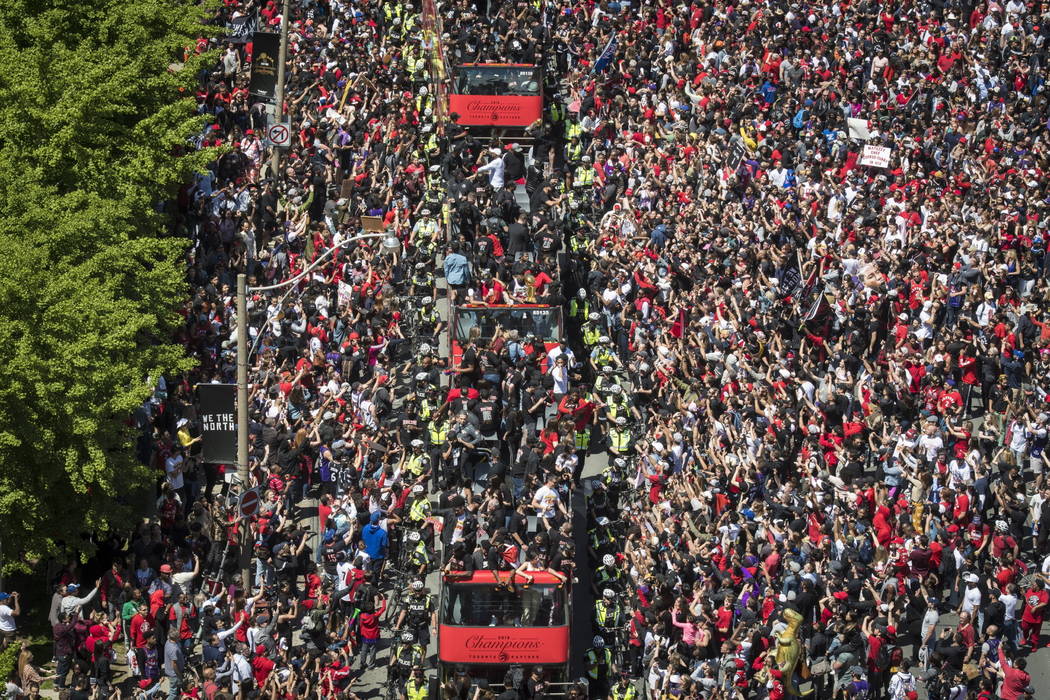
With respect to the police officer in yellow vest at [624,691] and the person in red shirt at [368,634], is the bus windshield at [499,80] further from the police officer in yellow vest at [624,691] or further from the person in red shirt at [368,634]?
the police officer in yellow vest at [624,691]

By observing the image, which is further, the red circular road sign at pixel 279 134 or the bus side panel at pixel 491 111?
the bus side panel at pixel 491 111

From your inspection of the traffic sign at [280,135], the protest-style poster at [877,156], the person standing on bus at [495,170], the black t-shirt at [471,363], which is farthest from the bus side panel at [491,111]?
the black t-shirt at [471,363]

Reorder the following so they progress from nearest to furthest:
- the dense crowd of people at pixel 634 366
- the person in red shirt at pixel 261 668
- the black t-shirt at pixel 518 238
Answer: the person in red shirt at pixel 261 668, the dense crowd of people at pixel 634 366, the black t-shirt at pixel 518 238

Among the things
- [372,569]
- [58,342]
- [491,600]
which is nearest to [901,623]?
[491,600]

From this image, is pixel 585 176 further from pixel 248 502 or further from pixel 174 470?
pixel 248 502

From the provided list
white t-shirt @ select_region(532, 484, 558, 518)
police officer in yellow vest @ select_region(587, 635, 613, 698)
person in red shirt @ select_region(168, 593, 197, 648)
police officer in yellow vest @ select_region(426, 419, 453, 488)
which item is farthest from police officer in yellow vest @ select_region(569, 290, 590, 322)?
person in red shirt @ select_region(168, 593, 197, 648)

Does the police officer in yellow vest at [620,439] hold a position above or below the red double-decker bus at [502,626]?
above

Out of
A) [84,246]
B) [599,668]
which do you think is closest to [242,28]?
[84,246]
